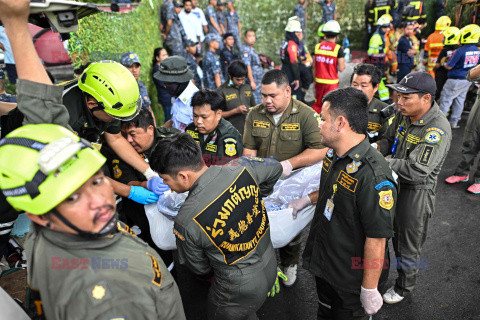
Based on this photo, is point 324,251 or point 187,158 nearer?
point 187,158

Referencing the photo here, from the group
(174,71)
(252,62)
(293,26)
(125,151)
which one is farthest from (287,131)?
(293,26)

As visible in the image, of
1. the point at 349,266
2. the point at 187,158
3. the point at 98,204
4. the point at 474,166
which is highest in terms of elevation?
the point at 98,204

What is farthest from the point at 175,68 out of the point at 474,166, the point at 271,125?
the point at 474,166

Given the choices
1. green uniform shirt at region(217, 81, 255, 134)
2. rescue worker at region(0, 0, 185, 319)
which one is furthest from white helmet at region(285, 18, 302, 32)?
rescue worker at region(0, 0, 185, 319)

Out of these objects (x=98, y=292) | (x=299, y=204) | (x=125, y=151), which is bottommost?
(x=299, y=204)

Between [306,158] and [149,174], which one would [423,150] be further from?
[149,174]

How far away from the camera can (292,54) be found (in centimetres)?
735

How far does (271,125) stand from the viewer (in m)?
3.41

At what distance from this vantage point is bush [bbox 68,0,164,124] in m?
4.75

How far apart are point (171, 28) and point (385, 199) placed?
793 centimetres

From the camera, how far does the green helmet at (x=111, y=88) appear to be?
2.34 metres

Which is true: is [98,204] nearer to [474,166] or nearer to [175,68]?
[175,68]

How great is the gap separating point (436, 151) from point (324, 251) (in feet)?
4.03

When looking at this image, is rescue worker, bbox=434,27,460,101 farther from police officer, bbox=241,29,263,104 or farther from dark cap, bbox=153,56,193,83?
dark cap, bbox=153,56,193,83
